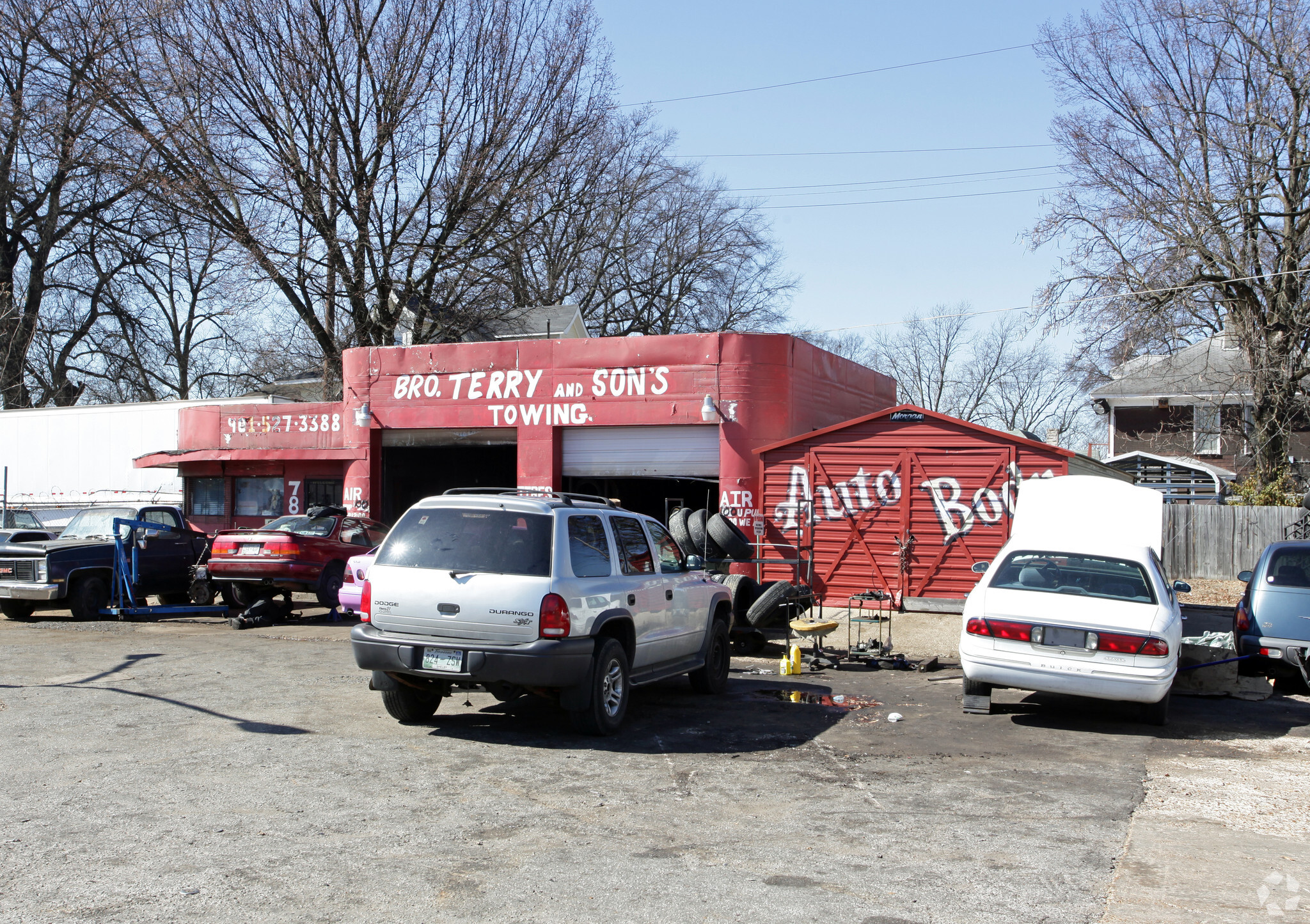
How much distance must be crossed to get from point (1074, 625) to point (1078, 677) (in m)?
0.42

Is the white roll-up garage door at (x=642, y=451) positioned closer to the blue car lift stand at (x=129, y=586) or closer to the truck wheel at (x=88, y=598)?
the blue car lift stand at (x=129, y=586)

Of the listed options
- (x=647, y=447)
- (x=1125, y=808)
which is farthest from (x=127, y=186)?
(x=1125, y=808)

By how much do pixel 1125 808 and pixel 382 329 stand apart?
87.3ft

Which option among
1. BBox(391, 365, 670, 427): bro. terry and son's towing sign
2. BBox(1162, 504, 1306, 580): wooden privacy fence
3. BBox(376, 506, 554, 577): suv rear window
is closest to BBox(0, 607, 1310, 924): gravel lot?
BBox(376, 506, 554, 577): suv rear window

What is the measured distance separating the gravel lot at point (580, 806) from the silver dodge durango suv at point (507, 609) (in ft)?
1.51

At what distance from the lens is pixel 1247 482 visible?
28578mm

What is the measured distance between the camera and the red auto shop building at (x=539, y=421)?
19203 mm

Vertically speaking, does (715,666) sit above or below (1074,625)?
below

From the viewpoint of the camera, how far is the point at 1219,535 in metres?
26.4

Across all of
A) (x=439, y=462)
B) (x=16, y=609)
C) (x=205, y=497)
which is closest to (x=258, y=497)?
(x=205, y=497)

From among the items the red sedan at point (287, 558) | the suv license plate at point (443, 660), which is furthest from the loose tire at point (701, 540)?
the suv license plate at point (443, 660)

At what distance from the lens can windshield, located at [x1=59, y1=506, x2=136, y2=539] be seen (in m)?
17.8

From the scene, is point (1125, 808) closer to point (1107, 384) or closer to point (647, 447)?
point (647, 447)

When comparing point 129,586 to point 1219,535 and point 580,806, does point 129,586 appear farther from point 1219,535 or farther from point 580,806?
point 1219,535
